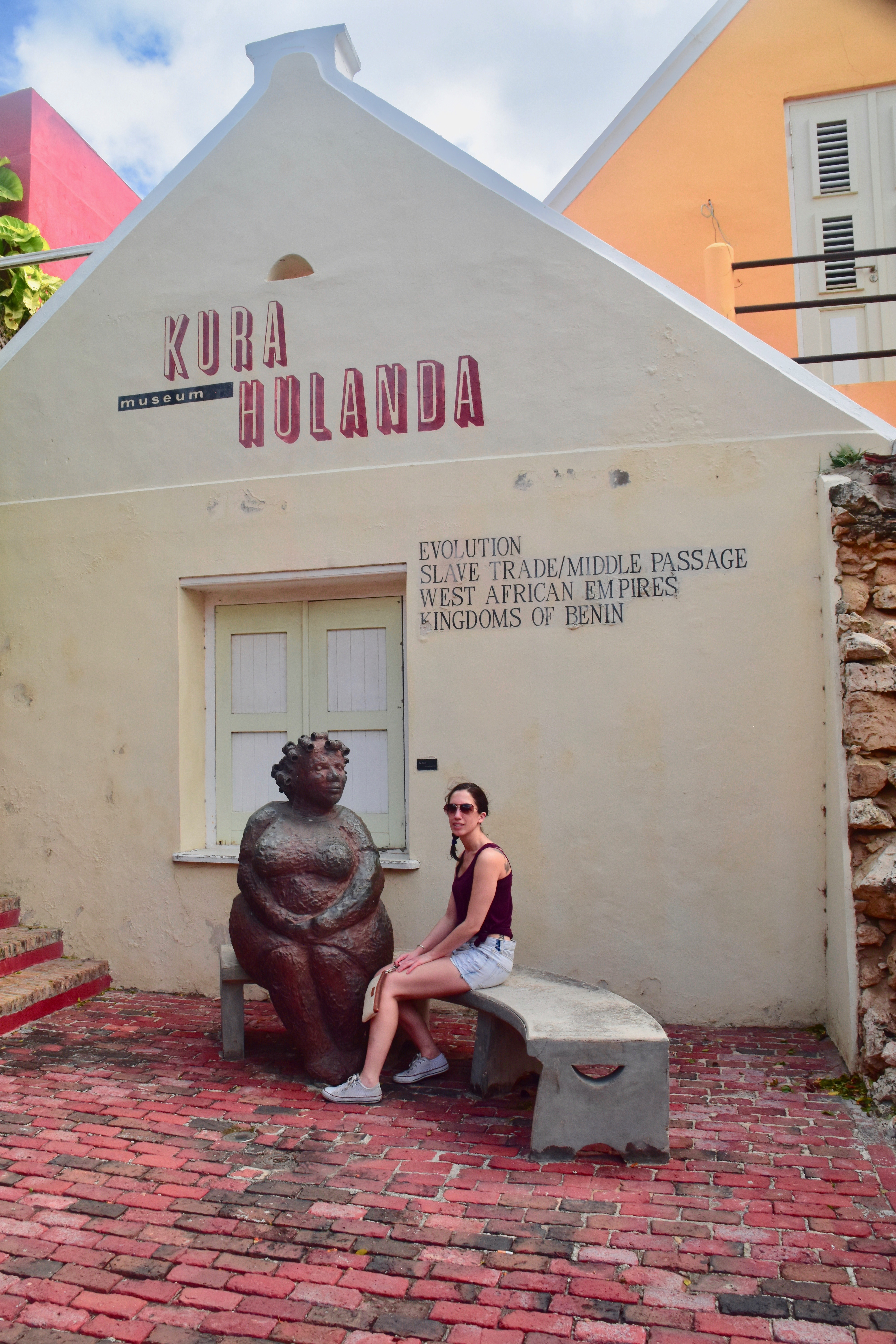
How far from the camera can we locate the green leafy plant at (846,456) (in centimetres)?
548

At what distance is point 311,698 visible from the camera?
6559 millimetres

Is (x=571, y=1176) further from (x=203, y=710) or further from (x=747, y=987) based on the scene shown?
(x=203, y=710)

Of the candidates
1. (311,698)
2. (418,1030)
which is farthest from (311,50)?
(418,1030)

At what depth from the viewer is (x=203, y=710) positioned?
6.76 metres

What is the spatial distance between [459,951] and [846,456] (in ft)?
11.4

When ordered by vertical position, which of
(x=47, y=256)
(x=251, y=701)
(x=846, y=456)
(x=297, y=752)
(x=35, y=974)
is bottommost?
(x=35, y=974)

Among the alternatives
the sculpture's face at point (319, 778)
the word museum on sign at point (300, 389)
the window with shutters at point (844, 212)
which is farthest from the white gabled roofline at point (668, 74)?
the sculpture's face at point (319, 778)

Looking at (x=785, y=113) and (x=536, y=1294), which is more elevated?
(x=785, y=113)

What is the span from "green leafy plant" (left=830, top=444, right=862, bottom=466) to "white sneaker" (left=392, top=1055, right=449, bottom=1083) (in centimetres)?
388

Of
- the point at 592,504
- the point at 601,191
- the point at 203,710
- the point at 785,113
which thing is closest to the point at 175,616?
the point at 203,710

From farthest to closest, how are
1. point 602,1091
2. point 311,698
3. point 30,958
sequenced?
point 311,698
point 30,958
point 602,1091

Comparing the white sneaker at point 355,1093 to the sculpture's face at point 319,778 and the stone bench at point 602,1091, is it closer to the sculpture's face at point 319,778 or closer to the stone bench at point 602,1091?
the stone bench at point 602,1091

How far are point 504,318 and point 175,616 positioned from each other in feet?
9.53

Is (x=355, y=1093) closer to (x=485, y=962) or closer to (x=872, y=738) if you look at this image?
(x=485, y=962)
